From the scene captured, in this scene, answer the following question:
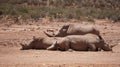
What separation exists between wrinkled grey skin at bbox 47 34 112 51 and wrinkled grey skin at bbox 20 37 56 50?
0.48 metres

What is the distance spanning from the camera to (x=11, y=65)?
1381cm

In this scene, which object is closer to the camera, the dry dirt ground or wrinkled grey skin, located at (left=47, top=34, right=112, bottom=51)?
the dry dirt ground

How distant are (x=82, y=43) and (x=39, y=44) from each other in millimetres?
2064

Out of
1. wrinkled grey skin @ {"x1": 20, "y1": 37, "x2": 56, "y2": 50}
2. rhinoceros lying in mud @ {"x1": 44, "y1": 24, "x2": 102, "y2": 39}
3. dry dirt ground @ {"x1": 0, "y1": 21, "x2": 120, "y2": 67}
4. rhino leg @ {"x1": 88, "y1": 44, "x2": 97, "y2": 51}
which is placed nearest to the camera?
dry dirt ground @ {"x1": 0, "y1": 21, "x2": 120, "y2": 67}

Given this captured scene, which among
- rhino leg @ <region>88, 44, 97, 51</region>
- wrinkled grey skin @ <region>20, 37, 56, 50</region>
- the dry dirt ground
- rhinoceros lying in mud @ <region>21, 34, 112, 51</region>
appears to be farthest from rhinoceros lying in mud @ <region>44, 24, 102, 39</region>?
rhino leg @ <region>88, 44, 97, 51</region>

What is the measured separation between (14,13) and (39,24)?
433 centimetres

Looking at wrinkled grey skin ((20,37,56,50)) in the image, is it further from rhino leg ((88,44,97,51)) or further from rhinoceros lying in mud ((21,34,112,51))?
rhino leg ((88,44,97,51))

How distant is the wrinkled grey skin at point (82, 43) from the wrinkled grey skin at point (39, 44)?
1.58 ft

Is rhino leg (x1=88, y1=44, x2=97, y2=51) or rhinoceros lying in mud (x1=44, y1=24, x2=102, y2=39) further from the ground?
rhinoceros lying in mud (x1=44, y1=24, x2=102, y2=39)

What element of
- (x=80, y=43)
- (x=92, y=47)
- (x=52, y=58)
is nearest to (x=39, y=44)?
(x=80, y=43)

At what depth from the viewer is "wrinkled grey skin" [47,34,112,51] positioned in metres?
18.0

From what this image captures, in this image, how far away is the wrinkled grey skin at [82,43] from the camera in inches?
707

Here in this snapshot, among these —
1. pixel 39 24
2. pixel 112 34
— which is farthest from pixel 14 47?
pixel 39 24

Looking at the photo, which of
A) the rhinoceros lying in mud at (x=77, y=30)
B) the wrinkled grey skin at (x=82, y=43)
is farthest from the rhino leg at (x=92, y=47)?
the rhinoceros lying in mud at (x=77, y=30)
